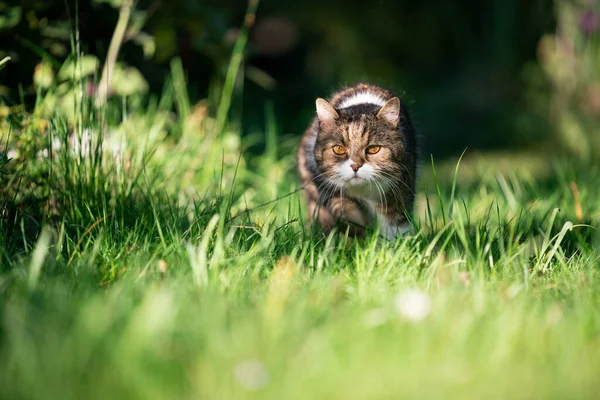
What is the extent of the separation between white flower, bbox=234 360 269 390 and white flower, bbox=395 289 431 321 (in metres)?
0.41

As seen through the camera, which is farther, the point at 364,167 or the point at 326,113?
the point at 326,113

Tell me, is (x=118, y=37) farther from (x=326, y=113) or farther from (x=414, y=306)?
(x=414, y=306)

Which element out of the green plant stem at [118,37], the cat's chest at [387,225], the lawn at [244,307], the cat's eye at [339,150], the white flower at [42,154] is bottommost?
the cat's chest at [387,225]

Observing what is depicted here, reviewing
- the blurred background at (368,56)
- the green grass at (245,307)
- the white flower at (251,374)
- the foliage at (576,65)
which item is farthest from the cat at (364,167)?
the foliage at (576,65)

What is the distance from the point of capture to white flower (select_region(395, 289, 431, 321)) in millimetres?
1655

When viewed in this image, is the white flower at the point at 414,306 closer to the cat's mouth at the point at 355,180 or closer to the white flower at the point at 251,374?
the white flower at the point at 251,374

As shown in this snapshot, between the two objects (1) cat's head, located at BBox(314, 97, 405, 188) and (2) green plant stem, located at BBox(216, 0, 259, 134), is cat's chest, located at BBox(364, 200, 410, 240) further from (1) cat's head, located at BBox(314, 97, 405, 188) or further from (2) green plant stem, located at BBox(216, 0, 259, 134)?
(2) green plant stem, located at BBox(216, 0, 259, 134)

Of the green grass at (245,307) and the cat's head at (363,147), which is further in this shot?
the cat's head at (363,147)

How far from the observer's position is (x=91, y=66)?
128 inches

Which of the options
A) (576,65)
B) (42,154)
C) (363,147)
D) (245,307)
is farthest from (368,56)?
(245,307)

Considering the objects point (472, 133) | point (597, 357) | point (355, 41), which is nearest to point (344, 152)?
point (597, 357)

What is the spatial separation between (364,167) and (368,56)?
6.55 m

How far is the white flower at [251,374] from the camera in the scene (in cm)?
137

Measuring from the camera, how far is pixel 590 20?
228 inches
